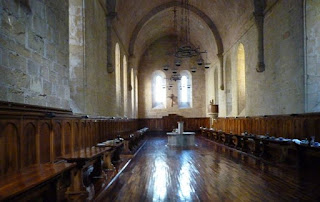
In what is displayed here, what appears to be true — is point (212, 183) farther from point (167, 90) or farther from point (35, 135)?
point (167, 90)

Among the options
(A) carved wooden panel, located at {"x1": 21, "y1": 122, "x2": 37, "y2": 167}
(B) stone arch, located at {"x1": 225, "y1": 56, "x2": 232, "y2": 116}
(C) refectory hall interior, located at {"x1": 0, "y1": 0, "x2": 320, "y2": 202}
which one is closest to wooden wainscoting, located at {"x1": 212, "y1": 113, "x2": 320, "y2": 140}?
(C) refectory hall interior, located at {"x1": 0, "y1": 0, "x2": 320, "y2": 202}

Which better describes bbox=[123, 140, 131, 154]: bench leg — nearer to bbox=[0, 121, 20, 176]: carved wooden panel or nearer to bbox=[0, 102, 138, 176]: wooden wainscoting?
bbox=[0, 102, 138, 176]: wooden wainscoting

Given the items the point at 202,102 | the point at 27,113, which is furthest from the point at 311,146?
the point at 202,102

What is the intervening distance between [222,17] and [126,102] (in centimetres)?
776

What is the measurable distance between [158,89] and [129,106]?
7.80m

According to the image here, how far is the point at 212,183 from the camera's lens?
6016 millimetres

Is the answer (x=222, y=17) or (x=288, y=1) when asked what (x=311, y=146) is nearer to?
(x=288, y=1)

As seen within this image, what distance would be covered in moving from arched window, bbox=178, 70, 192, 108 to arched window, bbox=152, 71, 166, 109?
4.86ft

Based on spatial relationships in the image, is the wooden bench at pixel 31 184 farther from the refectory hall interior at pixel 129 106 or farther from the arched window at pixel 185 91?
the arched window at pixel 185 91

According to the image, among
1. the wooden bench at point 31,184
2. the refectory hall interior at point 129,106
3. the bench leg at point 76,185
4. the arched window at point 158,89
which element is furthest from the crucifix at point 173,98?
the wooden bench at point 31,184

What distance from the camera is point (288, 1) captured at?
402 inches

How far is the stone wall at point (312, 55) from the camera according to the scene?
29.2 feet

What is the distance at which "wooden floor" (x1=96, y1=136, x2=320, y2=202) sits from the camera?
4977mm

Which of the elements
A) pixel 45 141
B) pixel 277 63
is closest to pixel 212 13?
A: pixel 277 63
